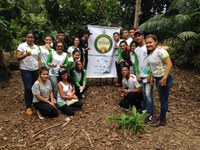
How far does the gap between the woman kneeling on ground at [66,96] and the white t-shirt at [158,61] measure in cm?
197

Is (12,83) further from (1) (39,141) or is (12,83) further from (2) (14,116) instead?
(1) (39,141)

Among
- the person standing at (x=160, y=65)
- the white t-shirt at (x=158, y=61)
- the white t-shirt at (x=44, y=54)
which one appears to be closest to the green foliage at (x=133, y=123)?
the person standing at (x=160, y=65)

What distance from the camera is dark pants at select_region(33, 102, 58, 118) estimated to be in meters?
5.11

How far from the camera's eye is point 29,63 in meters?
5.20

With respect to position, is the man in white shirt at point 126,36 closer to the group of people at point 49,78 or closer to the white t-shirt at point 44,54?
the group of people at point 49,78

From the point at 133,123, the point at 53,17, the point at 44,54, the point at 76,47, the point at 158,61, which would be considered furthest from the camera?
the point at 53,17

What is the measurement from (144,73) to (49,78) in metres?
2.16

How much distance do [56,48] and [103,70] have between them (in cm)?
204

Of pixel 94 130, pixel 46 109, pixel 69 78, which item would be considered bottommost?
pixel 94 130

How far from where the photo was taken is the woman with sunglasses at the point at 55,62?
5629 millimetres

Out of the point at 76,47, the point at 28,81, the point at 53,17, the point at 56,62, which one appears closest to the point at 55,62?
the point at 56,62

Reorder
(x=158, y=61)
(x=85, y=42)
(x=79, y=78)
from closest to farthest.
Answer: (x=158, y=61) < (x=79, y=78) < (x=85, y=42)

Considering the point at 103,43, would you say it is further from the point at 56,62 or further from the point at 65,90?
the point at 65,90

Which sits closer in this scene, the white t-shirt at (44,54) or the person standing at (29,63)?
the person standing at (29,63)
